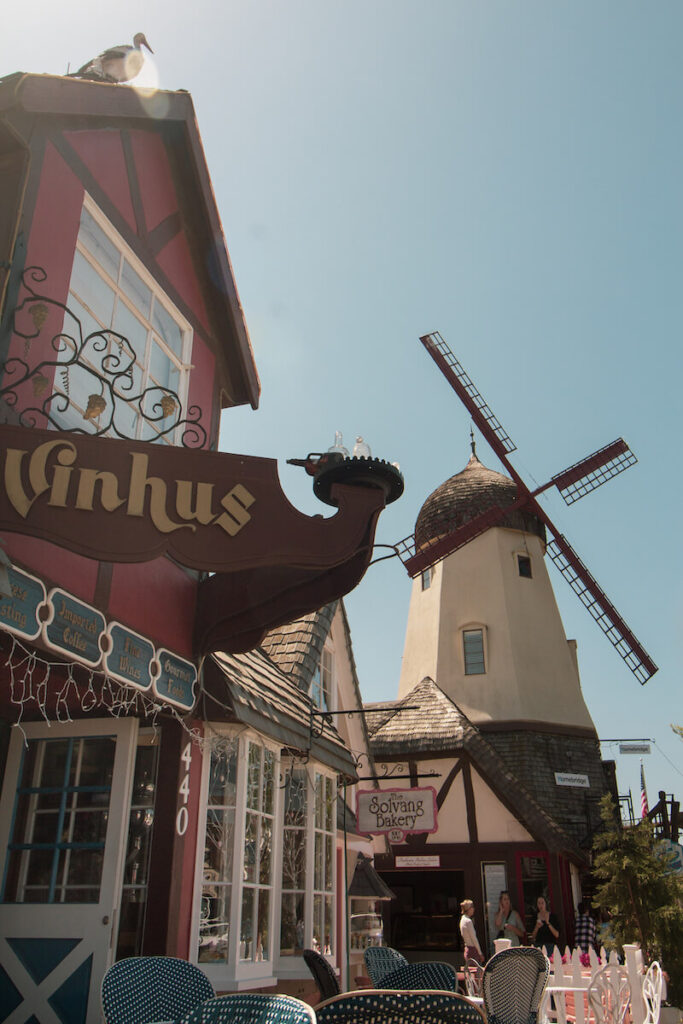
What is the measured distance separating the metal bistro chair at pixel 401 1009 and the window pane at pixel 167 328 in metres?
4.65

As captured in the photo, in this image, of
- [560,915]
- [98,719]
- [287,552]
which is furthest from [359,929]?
[287,552]

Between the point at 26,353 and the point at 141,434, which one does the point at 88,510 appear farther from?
the point at 141,434

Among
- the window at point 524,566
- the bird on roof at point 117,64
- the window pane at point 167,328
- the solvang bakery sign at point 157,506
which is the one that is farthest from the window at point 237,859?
the window at point 524,566

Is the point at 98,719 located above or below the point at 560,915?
above

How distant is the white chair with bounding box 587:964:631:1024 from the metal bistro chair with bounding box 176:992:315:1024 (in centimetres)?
306

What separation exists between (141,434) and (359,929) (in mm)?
7776

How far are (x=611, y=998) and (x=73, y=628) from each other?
379 centimetres

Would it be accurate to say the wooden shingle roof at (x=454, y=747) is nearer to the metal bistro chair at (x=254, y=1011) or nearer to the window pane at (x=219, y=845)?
the window pane at (x=219, y=845)

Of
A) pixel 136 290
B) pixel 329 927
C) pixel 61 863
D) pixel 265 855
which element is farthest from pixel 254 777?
pixel 136 290

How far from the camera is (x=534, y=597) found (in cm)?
1891

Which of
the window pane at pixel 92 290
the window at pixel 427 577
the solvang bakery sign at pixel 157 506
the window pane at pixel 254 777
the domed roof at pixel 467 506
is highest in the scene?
the domed roof at pixel 467 506

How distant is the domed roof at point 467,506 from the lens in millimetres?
19797

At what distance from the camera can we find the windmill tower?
56.0ft

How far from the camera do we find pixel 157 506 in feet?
10.5
